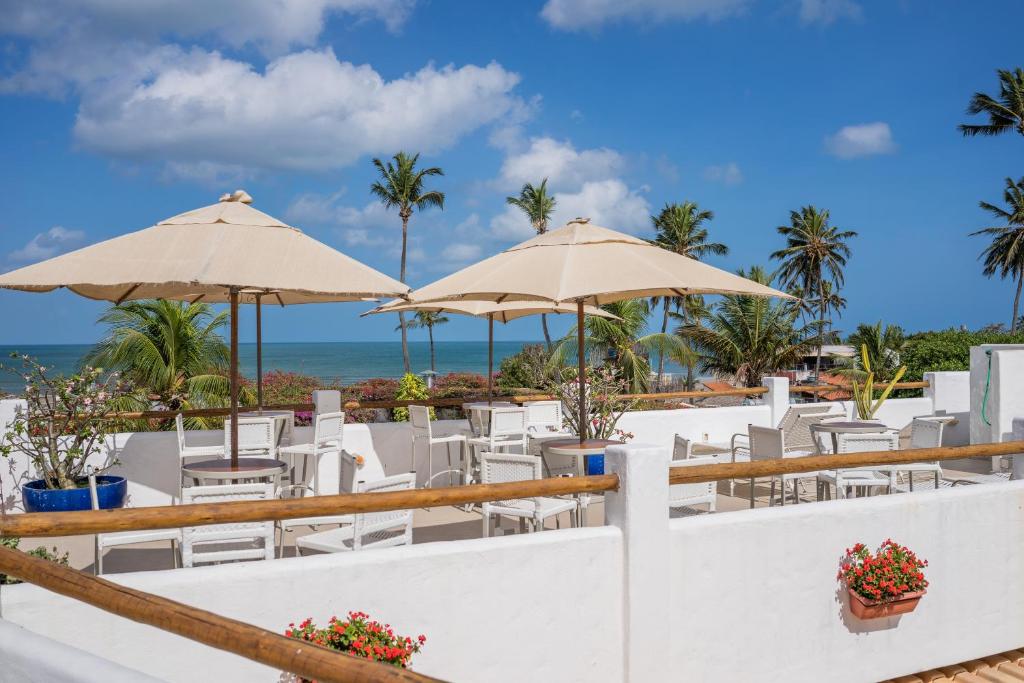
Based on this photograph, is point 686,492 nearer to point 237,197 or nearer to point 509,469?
point 509,469

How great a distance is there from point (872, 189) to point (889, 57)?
115ft

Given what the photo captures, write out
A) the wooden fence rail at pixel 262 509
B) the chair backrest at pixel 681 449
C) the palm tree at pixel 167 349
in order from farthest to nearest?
the palm tree at pixel 167 349 < the chair backrest at pixel 681 449 < the wooden fence rail at pixel 262 509

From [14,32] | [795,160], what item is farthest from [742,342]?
[14,32]

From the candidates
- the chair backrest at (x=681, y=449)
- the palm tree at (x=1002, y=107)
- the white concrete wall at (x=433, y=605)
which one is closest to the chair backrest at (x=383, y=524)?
the white concrete wall at (x=433, y=605)

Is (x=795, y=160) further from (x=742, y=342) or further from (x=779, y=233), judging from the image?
(x=742, y=342)

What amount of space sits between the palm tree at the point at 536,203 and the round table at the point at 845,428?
28897 millimetres

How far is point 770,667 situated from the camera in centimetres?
412

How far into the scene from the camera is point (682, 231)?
1577 inches

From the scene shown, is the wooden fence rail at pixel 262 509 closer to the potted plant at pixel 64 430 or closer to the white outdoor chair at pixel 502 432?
the potted plant at pixel 64 430

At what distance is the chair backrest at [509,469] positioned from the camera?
497 centimetres

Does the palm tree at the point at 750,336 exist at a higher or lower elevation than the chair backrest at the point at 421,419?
higher

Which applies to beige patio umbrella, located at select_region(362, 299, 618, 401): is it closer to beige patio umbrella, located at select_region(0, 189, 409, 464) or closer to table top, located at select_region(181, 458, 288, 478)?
beige patio umbrella, located at select_region(0, 189, 409, 464)

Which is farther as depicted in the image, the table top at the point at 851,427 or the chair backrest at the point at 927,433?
the table top at the point at 851,427

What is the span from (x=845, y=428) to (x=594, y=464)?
2374mm
